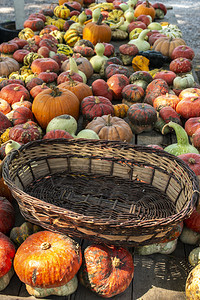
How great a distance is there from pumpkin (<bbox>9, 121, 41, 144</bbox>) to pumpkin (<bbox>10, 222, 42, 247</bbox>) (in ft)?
3.14

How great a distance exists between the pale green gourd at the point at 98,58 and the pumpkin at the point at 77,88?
1.01 m

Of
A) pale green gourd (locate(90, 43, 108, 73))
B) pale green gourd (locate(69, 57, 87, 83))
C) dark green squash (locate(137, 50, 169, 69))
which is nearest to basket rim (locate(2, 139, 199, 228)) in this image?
pale green gourd (locate(69, 57, 87, 83))

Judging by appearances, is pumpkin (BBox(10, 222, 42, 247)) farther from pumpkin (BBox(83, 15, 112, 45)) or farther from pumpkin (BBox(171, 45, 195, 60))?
pumpkin (BBox(83, 15, 112, 45))

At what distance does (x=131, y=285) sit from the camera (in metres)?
1.88

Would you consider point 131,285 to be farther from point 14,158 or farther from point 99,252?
point 14,158

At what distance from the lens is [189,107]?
3330mm

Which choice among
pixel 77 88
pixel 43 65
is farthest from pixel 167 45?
pixel 77 88

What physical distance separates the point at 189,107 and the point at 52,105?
137cm

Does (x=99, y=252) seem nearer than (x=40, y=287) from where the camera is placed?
No

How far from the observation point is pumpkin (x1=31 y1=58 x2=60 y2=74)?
13.5ft

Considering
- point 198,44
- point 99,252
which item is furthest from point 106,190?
point 198,44

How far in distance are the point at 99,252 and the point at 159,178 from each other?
783mm

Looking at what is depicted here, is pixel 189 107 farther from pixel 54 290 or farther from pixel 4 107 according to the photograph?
pixel 54 290

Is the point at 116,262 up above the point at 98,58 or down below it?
below
